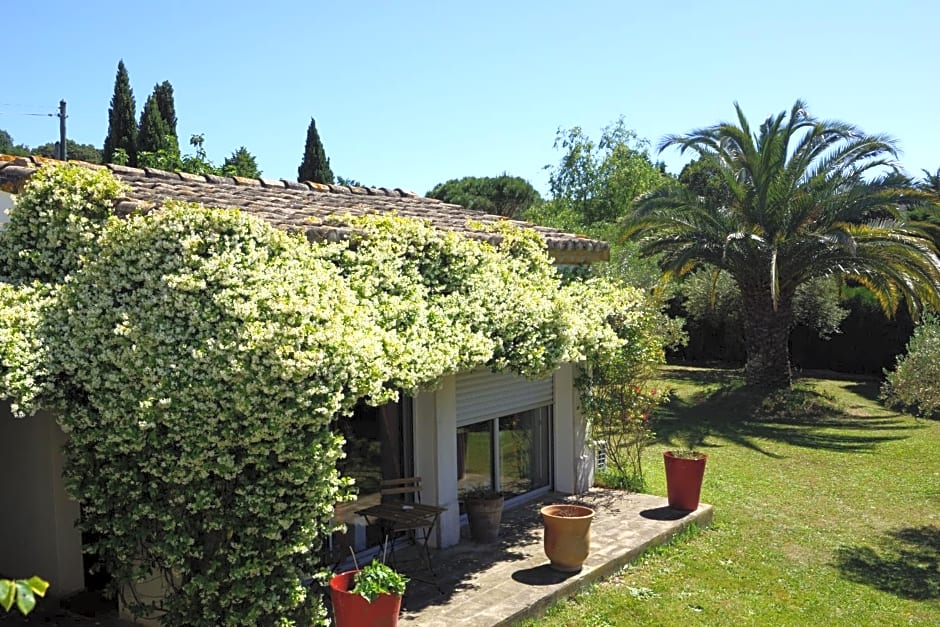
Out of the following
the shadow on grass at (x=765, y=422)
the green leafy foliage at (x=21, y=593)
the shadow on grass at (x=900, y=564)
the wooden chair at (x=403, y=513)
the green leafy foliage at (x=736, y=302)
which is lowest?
the shadow on grass at (x=900, y=564)

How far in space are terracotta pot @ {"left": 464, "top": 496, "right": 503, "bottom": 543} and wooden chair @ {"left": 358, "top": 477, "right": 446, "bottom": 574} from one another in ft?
1.93

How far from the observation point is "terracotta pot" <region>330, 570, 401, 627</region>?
5.96m

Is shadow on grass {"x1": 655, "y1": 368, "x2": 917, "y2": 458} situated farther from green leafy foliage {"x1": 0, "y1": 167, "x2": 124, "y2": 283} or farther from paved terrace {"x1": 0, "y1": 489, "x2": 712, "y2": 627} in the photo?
green leafy foliage {"x1": 0, "y1": 167, "x2": 124, "y2": 283}

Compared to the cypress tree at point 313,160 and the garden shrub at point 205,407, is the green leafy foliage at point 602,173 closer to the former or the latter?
the cypress tree at point 313,160

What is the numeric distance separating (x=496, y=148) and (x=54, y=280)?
2552 centimetres

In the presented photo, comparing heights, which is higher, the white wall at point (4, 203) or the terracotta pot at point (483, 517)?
the white wall at point (4, 203)

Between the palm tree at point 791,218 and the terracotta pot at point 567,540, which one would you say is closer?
the terracotta pot at point 567,540

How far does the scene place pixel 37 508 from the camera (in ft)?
24.8

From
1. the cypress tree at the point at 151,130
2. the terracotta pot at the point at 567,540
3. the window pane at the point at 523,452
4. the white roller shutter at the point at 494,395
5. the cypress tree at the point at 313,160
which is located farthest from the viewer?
the cypress tree at the point at 313,160

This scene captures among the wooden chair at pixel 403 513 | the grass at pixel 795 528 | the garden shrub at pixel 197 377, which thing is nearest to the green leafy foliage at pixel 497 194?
the grass at pixel 795 528

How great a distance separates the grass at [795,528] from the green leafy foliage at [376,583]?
71.0 inches

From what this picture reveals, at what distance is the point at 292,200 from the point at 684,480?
656 centimetres

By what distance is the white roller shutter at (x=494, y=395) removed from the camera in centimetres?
963

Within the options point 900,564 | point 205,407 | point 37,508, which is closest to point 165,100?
point 37,508
